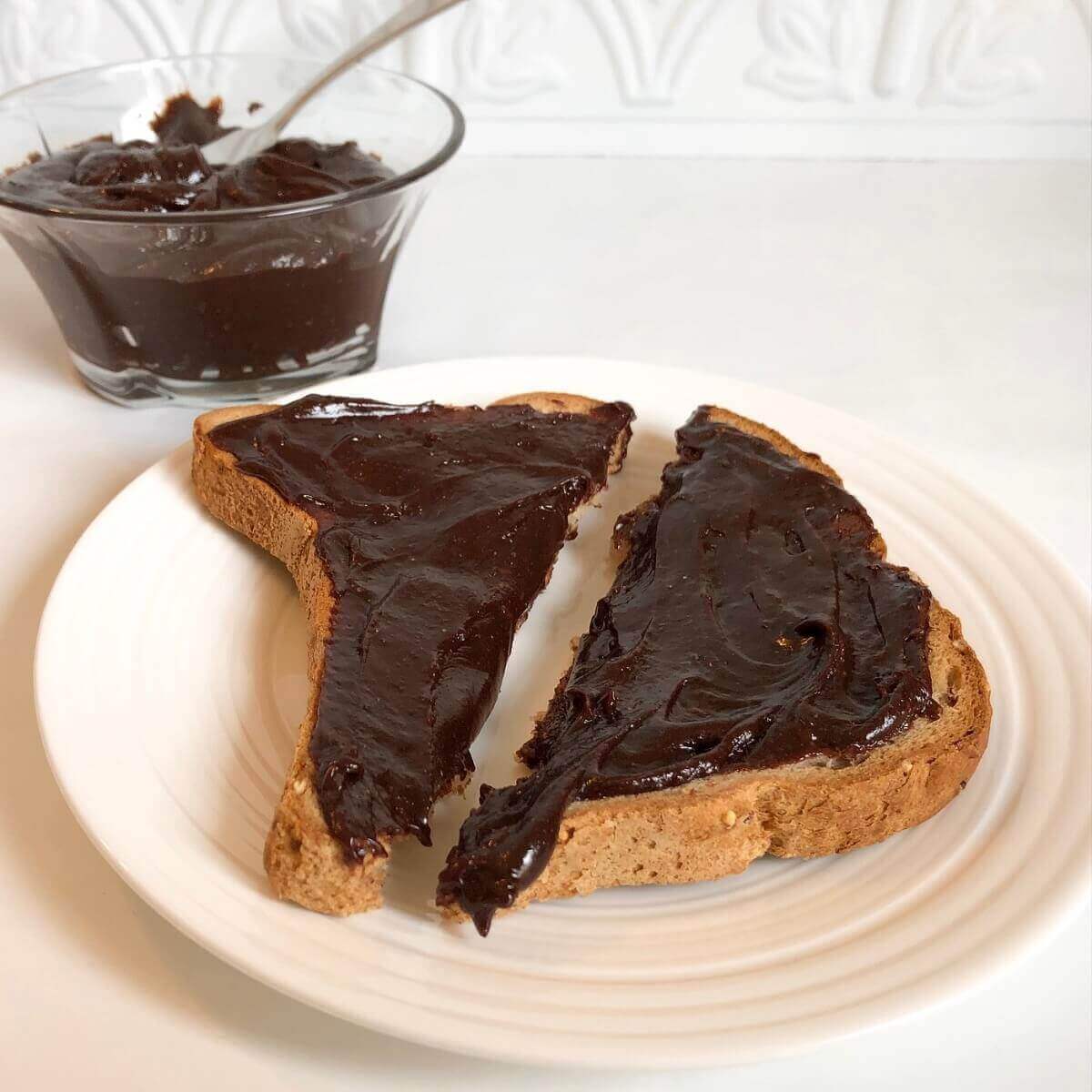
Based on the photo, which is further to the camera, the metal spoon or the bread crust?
the metal spoon

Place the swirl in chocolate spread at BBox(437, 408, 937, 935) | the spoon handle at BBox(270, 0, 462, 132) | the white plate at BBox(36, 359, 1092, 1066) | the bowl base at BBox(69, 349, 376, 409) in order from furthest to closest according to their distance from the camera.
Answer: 1. the spoon handle at BBox(270, 0, 462, 132)
2. the bowl base at BBox(69, 349, 376, 409)
3. the swirl in chocolate spread at BBox(437, 408, 937, 935)
4. the white plate at BBox(36, 359, 1092, 1066)

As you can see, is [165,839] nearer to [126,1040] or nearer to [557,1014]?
[126,1040]

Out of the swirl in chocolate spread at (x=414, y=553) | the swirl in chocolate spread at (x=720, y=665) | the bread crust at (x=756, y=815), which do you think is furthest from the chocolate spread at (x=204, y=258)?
the bread crust at (x=756, y=815)

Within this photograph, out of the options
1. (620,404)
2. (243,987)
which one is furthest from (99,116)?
(243,987)

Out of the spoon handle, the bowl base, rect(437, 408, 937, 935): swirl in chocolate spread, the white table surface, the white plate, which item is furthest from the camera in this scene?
the spoon handle

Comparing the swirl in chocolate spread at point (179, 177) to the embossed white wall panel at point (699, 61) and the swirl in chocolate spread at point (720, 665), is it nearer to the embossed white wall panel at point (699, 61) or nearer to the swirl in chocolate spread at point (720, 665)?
the swirl in chocolate spread at point (720, 665)

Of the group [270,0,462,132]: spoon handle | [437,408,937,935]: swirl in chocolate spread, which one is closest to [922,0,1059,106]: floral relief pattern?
[270,0,462,132]: spoon handle

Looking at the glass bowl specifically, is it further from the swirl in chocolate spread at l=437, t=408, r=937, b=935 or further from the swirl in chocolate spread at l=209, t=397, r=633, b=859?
the swirl in chocolate spread at l=437, t=408, r=937, b=935

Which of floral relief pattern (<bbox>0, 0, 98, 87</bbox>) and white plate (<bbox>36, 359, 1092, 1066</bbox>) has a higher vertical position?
floral relief pattern (<bbox>0, 0, 98, 87</bbox>)
